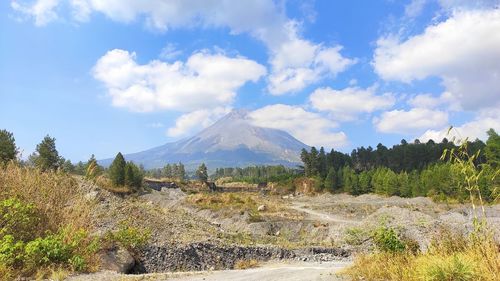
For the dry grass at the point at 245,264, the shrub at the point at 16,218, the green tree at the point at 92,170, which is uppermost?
the green tree at the point at 92,170

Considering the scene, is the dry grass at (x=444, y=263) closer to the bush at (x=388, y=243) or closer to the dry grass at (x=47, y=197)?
the bush at (x=388, y=243)

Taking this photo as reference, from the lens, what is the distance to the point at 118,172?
7000cm

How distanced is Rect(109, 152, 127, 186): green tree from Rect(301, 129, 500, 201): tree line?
165 ft

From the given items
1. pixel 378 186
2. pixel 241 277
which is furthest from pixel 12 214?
pixel 378 186

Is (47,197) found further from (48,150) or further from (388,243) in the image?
(48,150)

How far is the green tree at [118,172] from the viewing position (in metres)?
69.4

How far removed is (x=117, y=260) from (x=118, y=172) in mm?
60827

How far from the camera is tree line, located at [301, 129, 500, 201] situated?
7219 cm

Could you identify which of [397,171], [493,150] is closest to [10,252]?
[493,150]

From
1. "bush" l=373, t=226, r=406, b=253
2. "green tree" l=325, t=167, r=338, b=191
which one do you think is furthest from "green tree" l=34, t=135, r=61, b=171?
"green tree" l=325, t=167, r=338, b=191

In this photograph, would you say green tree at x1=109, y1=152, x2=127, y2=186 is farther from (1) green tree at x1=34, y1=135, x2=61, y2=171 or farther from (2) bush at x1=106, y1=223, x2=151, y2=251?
(2) bush at x1=106, y1=223, x2=151, y2=251

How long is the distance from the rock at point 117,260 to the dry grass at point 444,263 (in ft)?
21.8

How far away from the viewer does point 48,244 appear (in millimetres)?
9477

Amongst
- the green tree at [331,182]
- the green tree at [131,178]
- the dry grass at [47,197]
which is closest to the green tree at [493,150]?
the green tree at [331,182]
